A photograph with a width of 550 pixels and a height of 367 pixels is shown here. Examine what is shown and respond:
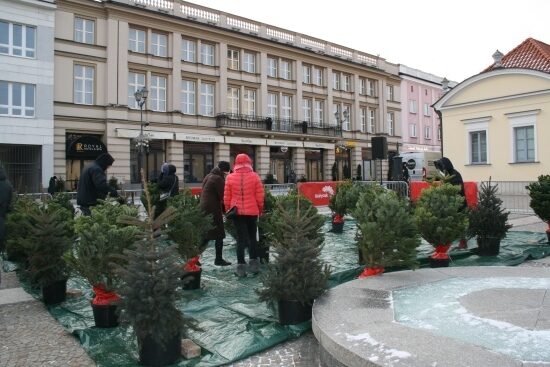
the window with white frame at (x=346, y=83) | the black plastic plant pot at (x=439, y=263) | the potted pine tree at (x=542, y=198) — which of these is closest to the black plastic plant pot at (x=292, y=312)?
the black plastic plant pot at (x=439, y=263)

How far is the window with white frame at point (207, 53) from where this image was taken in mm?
34250

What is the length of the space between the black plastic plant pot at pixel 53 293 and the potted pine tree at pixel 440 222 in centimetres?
529

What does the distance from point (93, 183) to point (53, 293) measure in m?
2.51

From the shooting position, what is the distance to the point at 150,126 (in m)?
30.9

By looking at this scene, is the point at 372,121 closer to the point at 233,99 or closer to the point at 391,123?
the point at 391,123

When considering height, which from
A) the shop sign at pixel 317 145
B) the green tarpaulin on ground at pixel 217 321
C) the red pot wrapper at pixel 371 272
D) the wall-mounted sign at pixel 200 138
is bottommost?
the green tarpaulin on ground at pixel 217 321

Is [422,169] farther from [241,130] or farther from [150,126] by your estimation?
[150,126]

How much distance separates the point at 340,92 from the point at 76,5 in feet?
81.1

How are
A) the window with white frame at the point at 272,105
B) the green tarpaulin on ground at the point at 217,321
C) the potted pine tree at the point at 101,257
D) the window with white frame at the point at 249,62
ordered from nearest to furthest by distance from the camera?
the green tarpaulin on ground at the point at 217,321
the potted pine tree at the point at 101,257
the window with white frame at the point at 249,62
the window with white frame at the point at 272,105

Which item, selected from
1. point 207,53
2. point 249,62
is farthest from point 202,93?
point 249,62

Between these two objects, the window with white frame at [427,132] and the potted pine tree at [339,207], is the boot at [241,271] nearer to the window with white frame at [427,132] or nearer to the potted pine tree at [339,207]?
the potted pine tree at [339,207]

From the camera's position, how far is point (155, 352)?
12.4ft

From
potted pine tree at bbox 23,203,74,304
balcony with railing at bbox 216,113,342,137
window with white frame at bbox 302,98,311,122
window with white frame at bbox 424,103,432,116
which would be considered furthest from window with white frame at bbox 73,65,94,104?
window with white frame at bbox 424,103,432,116

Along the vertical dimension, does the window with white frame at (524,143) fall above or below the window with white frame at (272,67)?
below
